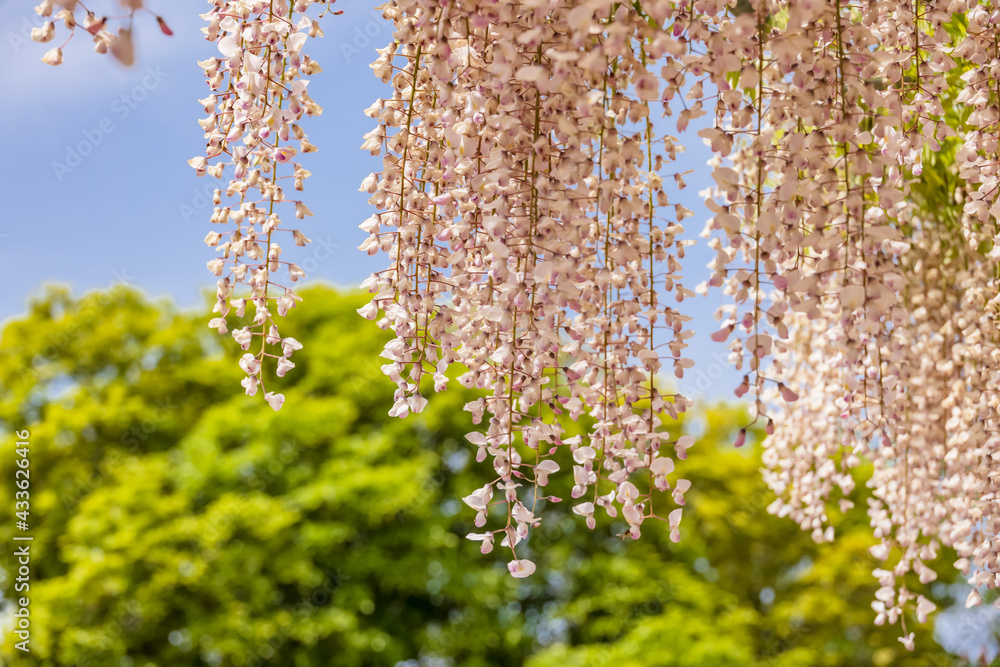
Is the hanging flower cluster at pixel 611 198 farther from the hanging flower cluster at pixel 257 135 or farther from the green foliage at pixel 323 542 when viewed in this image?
the green foliage at pixel 323 542

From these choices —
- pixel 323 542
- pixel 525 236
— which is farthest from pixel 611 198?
pixel 323 542

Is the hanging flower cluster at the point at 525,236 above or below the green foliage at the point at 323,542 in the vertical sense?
above

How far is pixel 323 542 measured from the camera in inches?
294

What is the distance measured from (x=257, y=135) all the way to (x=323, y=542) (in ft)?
21.0

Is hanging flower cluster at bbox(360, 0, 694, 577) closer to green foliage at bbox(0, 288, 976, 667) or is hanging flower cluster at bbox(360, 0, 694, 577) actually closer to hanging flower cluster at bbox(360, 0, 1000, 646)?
hanging flower cluster at bbox(360, 0, 1000, 646)

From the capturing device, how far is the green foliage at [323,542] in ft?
24.6

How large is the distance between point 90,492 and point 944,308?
829cm

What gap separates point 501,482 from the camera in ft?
5.03

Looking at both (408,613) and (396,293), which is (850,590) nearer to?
(408,613)

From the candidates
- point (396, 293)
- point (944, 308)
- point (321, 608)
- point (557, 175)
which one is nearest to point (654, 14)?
point (557, 175)

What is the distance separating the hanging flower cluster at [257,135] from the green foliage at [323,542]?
5858 millimetres

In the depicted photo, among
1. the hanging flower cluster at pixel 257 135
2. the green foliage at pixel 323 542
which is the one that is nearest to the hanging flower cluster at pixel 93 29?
the hanging flower cluster at pixel 257 135

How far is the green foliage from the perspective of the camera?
7484mm

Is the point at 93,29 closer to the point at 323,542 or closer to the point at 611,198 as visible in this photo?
the point at 611,198
